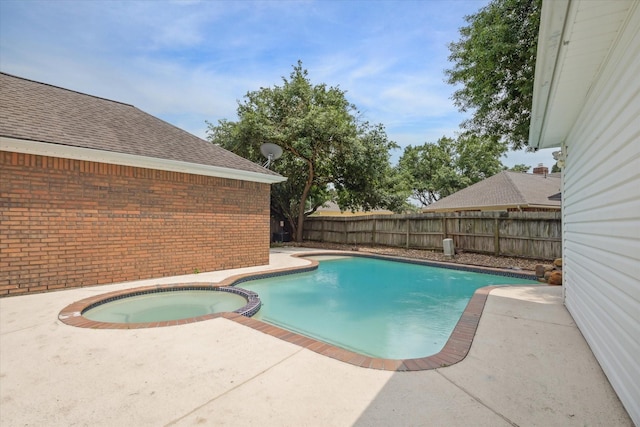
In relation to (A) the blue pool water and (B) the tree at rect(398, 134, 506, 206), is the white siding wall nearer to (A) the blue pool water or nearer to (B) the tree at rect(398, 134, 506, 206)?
(A) the blue pool water

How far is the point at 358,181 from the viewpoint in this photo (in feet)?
57.3

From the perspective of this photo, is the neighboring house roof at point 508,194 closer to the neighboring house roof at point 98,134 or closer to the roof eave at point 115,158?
the neighboring house roof at point 98,134

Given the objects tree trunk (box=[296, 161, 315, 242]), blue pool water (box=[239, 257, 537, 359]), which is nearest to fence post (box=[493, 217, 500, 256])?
blue pool water (box=[239, 257, 537, 359])

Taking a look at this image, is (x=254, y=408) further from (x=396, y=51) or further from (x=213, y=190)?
(x=396, y=51)

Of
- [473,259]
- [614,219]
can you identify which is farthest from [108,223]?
[473,259]

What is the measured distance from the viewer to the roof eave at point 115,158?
18.0 ft

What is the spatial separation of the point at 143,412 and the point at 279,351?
140 centimetres

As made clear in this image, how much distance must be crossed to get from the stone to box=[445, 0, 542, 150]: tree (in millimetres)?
3831

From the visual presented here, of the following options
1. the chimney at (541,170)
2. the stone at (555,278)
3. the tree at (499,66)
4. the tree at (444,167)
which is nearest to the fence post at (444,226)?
the tree at (499,66)

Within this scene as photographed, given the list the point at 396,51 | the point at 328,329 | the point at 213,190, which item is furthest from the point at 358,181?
the point at 328,329

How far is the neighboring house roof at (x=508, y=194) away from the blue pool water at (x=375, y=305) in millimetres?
9073

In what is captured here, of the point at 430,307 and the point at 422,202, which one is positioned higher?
the point at 422,202

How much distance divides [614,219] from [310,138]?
13088mm

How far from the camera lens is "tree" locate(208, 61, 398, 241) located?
14938 mm
